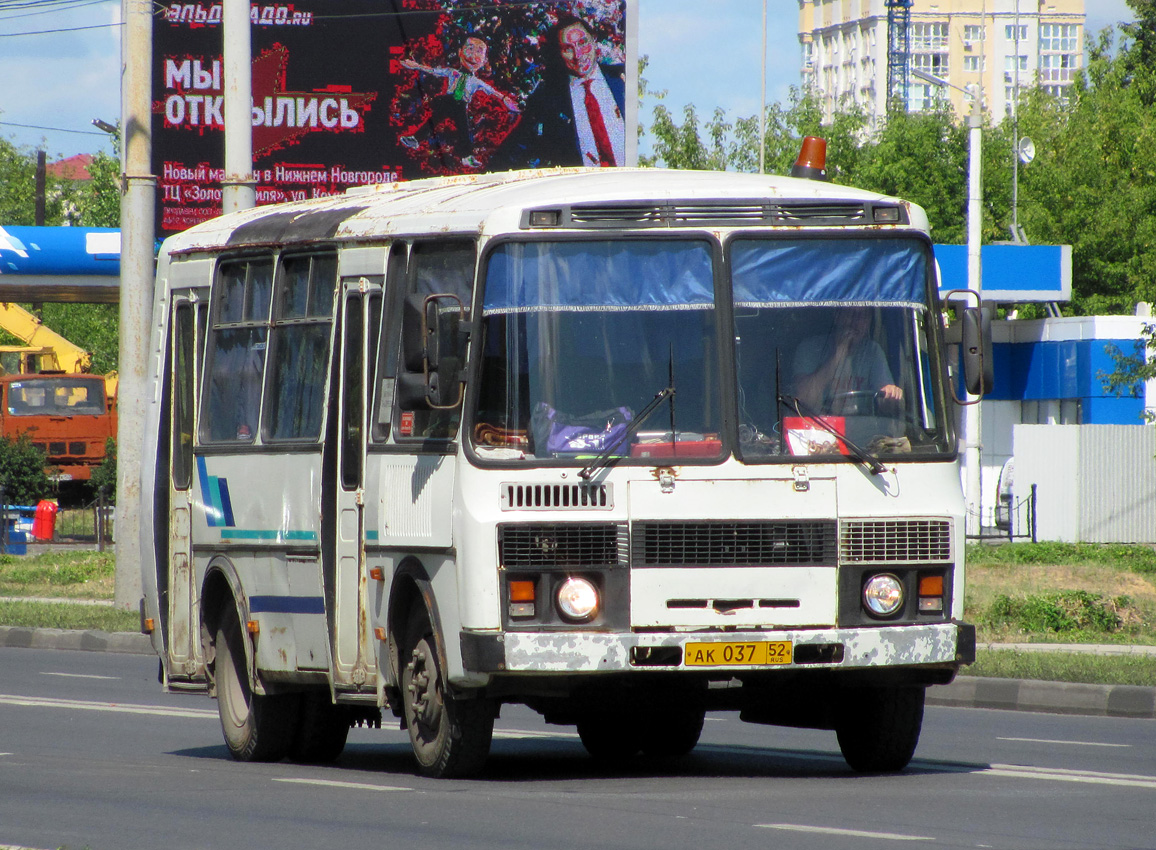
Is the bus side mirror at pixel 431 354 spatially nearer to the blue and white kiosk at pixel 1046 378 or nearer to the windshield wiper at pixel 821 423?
the windshield wiper at pixel 821 423

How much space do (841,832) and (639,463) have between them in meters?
2.05

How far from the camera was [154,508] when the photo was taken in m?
12.4

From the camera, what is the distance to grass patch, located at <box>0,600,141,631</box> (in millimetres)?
21828

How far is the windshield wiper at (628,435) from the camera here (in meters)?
9.19

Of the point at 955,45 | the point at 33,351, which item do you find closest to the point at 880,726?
the point at 33,351

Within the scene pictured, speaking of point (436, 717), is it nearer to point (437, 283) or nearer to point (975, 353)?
point (437, 283)

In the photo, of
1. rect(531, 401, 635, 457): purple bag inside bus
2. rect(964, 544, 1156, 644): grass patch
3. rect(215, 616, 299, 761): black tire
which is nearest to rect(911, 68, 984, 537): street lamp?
rect(964, 544, 1156, 644): grass patch

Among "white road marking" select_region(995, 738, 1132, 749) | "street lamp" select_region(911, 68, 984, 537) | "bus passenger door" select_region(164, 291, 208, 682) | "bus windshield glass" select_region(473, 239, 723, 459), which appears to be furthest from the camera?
"street lamp" select_region(911, 68, 984, 537)

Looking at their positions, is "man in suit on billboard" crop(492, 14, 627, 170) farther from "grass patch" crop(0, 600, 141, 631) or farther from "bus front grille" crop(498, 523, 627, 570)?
"bus front grille" crop(498, 523, 627, 570)

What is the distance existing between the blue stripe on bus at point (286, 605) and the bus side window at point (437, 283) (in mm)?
1182

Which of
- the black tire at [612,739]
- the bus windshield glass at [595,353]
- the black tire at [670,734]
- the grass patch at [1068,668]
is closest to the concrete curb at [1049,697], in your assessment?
the grass patch at [1068,668]

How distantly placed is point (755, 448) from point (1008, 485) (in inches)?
1202

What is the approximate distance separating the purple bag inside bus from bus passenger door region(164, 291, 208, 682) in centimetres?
334

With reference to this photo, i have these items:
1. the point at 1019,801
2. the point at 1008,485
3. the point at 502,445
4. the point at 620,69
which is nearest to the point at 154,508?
the point at 502,445
